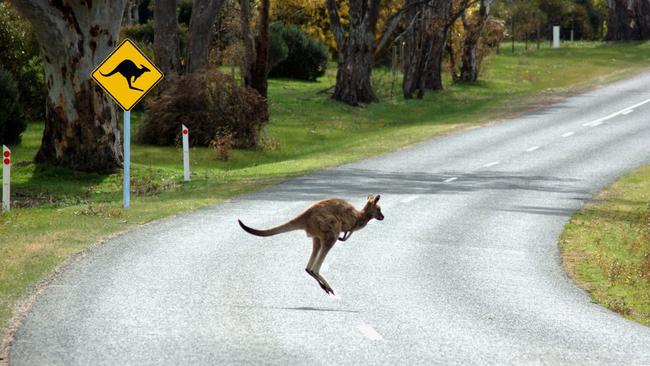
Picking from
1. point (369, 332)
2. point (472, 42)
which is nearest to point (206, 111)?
point (472, 42)

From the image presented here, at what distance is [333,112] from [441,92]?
9.77 m

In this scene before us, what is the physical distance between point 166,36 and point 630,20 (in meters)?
43.5

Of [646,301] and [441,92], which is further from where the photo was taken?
[441,92]

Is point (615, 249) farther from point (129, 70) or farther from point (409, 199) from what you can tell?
point (129, 70)

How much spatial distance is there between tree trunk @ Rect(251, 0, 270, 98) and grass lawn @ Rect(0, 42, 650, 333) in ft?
5.46

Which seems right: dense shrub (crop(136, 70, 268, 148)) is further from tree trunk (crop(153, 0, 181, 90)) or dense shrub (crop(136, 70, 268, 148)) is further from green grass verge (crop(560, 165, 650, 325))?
Result: green grass verge (crop(560, 165, 650, 325))

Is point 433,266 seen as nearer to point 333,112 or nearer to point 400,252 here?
→ point 400,252

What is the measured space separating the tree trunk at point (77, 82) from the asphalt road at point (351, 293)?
18.3 feet

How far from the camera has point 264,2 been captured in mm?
42094

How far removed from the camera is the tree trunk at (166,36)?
143ft

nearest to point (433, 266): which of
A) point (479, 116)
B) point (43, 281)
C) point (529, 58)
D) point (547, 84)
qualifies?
point (43, 281)

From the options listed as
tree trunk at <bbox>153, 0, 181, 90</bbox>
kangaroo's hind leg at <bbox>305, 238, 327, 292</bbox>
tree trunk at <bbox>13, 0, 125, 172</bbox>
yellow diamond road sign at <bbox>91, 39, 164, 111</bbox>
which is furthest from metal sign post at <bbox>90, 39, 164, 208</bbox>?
tree trunk at <bbox>153, 0, 181, 90</bbox>

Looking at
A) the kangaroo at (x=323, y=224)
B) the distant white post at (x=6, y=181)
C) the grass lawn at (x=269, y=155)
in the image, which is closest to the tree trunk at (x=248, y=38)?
the grass lawn at (x=269, y=155)

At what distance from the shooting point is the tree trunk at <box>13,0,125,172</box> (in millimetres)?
29281
